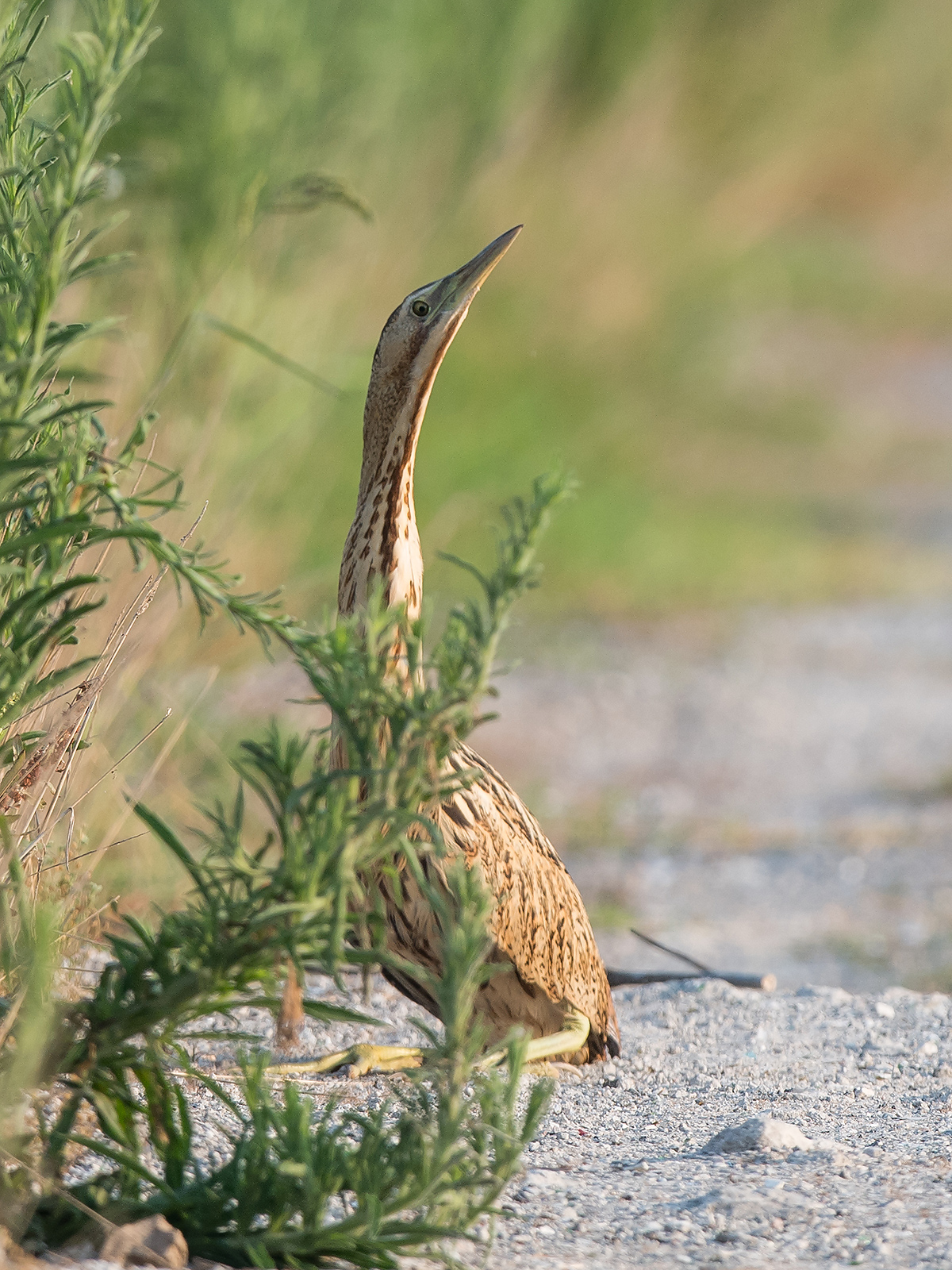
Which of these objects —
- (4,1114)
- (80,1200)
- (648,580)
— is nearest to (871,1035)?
(80,1200)

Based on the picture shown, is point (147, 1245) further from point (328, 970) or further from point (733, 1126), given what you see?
point (733, 1126)

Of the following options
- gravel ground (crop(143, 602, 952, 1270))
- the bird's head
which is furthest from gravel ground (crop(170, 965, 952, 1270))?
the bird's head

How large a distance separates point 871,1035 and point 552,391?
8.42m

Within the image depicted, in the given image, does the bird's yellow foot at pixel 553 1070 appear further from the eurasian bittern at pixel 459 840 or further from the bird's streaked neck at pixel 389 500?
the bird's streaked neck at pixel 389 500

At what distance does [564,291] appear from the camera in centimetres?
1230

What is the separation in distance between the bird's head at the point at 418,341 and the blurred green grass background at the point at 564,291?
0.10m

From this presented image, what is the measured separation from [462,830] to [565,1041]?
44cm

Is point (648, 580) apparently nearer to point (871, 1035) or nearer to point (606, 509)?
point (606, 509)

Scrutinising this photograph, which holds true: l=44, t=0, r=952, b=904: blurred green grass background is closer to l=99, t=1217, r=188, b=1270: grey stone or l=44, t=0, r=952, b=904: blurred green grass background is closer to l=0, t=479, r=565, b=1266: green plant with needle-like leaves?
l=0, t=479, r=565, b=1266: green plant with needle-like leaves

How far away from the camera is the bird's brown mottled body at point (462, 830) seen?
3.02 metres

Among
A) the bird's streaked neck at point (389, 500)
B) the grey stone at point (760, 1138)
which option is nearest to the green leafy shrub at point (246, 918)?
the grey stone at point (760, 1138)

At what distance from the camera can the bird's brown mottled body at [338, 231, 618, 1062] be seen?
3021mm

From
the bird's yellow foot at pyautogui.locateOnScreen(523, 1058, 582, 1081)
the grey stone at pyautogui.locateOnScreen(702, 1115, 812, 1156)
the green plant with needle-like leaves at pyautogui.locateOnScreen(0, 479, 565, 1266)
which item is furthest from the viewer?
the bird's yellow foot at pyautogui.locateOnScreen(523, 1058, 582, 1081)

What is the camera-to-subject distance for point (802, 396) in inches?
648
